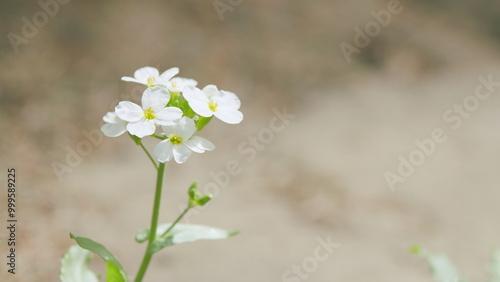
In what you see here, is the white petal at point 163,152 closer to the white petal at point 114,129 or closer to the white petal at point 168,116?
the white petal at point 168,116

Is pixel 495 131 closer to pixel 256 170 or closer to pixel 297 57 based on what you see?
pixel 297 57

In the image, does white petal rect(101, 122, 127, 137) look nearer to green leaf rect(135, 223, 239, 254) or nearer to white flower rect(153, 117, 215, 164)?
white flower rect(153, 117, 215, 164)

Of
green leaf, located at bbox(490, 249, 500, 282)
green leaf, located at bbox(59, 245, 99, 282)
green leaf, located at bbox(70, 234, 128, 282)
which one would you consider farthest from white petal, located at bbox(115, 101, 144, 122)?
green leaf, located at bbox(490, 249, 500, 282)

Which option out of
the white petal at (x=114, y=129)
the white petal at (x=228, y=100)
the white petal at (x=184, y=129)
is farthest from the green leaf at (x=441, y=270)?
the white petal at (x=114, y=129)

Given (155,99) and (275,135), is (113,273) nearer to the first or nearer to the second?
(155,99)

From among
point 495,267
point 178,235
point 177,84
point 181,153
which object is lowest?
point 495,267

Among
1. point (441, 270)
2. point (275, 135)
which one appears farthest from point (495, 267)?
point (275, 135)
